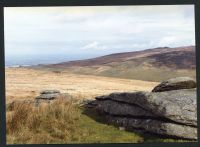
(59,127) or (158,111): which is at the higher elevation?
(158,111)

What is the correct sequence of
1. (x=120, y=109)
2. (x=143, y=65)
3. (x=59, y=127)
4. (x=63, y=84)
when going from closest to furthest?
(x=59, y=127) → (x=120, y=109) → (x=63, y=84) → (x=143, y=65)

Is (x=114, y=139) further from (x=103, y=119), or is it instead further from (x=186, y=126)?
(x=186, y=126)

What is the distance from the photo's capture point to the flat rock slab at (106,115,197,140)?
35.9 feet

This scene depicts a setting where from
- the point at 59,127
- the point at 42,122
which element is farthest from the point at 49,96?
the point at 59,127

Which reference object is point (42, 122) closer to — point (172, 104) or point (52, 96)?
point (52, 96)

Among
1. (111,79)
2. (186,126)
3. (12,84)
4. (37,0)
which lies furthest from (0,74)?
(186,126)

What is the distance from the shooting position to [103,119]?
1201 cm

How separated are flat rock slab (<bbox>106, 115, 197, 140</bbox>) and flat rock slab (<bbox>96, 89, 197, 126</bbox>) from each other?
15cm

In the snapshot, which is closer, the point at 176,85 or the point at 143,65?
the point at 176,85

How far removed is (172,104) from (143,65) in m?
1.94

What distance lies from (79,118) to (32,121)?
1066mm

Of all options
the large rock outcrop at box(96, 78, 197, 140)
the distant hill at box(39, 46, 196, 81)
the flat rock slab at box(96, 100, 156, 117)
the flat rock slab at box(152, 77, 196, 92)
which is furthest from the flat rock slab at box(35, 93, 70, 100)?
the flat rock slab at box(152, 77, 196, 92)

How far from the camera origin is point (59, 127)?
1175cm

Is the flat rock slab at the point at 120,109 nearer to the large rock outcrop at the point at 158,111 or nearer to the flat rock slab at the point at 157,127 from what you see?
the large rock outcrop at the point at 158,111
